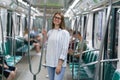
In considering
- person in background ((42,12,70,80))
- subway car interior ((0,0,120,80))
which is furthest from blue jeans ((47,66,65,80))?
subway car interior ((0,0,120,80))

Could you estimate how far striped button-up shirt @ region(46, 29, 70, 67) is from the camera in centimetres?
416

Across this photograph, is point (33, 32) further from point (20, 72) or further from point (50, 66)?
point (50, 66)

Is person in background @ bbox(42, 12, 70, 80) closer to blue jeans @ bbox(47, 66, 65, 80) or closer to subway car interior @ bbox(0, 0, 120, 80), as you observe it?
blue jeans @ bbox(47, 66, 65, 80)

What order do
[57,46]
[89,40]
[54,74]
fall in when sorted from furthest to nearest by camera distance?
[89,40] < [54,74] < [57,46]

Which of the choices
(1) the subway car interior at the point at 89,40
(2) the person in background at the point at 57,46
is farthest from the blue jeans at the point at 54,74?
(1) the subway car interior at the point at 89,40

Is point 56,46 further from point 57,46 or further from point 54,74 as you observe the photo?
point 54,74

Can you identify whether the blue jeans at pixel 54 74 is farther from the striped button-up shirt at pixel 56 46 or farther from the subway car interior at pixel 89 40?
the subway car interior at pixel 89 40

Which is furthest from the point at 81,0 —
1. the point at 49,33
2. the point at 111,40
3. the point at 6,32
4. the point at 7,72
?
the point at 6,32

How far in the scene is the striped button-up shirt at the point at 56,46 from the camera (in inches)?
164

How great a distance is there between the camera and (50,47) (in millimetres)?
4199

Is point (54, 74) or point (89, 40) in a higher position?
point (89, 40)

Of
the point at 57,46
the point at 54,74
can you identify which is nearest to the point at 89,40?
the point at 54,74

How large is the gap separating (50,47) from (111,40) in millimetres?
2673

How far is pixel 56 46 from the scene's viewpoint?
4.16 metres
